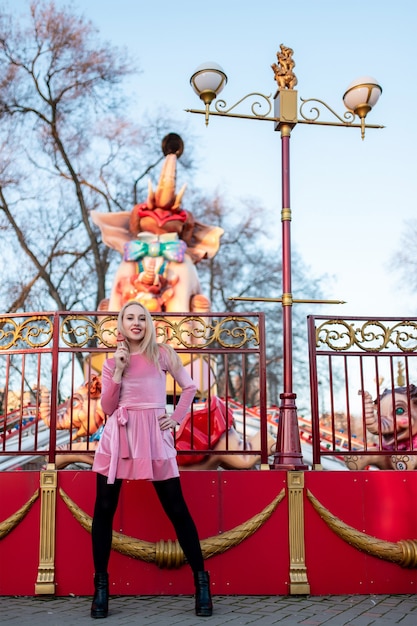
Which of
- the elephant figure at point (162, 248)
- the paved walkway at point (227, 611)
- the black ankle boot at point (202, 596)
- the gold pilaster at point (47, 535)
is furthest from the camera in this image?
the elephant figure at point (162, 248)

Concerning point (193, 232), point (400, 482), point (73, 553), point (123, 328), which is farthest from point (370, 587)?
point (193, 232)

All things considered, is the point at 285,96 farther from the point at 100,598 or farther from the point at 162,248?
the point at 162,248

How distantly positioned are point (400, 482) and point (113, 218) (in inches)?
371

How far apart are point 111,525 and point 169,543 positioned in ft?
2.46

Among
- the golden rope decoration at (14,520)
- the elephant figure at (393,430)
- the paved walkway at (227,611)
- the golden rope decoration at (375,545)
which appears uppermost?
the elephant figure at (393,430)

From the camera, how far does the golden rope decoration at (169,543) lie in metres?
Result: 4.62

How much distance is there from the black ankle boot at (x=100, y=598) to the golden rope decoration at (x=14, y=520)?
97 cm

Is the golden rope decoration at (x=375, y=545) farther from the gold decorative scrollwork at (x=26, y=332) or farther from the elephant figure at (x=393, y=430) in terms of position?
the gold decorative scrollwork at (x=26, y=332)

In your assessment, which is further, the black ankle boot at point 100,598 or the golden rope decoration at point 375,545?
the golden rope decoration at point 375,545

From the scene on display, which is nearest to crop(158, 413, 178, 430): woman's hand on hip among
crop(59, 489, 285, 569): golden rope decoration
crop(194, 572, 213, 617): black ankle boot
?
crop(194, 572, 213, 617): black ankle boot

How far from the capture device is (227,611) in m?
4.13

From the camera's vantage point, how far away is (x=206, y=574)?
4043 millimetres

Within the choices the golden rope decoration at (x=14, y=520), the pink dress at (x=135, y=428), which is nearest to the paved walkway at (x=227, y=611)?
the golden rope decoration at (x=14, y=520)

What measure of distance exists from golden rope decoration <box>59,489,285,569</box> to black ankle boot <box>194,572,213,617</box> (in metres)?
0.61
